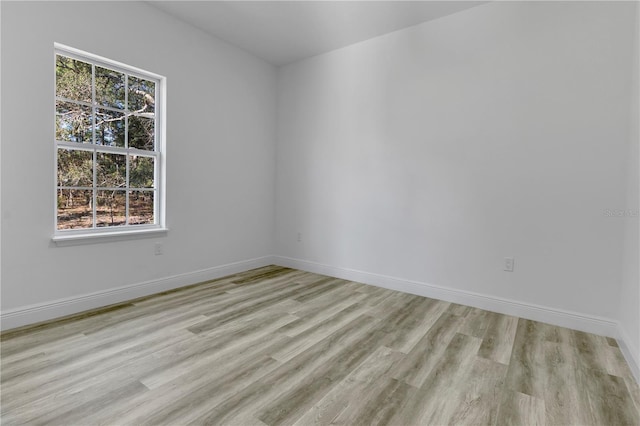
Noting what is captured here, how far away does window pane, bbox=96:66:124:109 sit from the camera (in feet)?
9.50

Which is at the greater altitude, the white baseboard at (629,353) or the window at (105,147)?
the window at (105,147)

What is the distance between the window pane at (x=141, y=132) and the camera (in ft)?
10.4

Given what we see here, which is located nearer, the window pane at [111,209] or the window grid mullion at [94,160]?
the window grid mullion at [94,160]

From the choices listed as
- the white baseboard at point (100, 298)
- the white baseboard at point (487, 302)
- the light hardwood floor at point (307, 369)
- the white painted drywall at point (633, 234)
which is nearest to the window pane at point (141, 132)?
the white baseboard at point (100, 298)

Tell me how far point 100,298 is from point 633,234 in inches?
169

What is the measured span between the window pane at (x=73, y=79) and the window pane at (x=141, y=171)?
65 centimetres

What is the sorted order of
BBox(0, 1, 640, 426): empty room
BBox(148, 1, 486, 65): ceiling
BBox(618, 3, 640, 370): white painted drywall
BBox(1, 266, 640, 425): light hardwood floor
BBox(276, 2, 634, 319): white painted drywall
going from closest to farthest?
1. BBox(1, 266, 640, 425): light hardwood floor
2. BBox(0, 1, 640, 426): empty room
3. BBox(618, 3, 640, 370): white painted drywall
4. BBox(276, 2, 634, 319): white painted drywall
5. BBox(148, 1, 486, 65): ceiling

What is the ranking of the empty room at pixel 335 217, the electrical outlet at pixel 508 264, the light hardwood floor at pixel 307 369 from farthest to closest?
the electrical outlet at pixel 508 264
the empty room at pixel 335 217
the light hardwood floor at pixel 307 369

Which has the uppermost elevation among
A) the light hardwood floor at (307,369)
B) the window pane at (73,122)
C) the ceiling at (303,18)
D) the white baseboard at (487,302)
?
the ceiling at (303,18)

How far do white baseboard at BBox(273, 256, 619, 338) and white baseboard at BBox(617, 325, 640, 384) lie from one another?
105 millimetres

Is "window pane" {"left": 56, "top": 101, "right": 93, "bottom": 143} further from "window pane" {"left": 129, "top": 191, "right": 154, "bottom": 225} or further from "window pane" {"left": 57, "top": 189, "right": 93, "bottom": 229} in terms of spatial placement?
"window pane" {"left": 129, "top": 191, "right": 154, "bottom": 225}

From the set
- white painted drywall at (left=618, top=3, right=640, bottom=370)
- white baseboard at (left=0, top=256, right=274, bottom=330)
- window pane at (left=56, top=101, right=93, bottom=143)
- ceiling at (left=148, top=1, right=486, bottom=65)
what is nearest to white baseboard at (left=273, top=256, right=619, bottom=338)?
white painted drywall at (left=618, top=3, right=640, bottom=370)

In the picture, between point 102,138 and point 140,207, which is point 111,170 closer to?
point 102,138

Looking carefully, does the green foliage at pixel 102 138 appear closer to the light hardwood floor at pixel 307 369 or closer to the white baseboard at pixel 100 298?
the white baseboard at pixel 100 298
